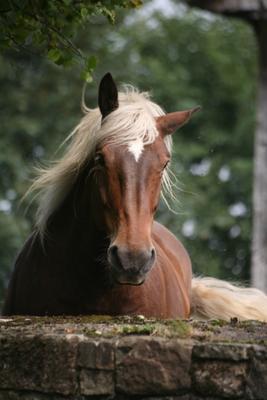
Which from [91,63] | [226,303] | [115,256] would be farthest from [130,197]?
[226,303]

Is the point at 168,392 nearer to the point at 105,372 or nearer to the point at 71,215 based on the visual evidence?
the point at 105,372

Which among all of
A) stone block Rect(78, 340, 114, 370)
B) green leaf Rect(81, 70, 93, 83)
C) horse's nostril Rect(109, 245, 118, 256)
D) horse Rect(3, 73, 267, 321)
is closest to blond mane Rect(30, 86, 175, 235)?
horse Rect(3, 73, 267, 321)

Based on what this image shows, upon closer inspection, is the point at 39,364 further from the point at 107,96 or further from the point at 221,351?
the point at 107,96

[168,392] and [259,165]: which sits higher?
[259,165]

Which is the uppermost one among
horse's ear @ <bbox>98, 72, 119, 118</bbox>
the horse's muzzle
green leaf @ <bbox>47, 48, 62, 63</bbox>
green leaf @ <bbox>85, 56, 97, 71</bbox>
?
green leaf @ <bbox>47, 48, 62, 63</bbox>

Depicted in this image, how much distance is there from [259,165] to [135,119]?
217 inches

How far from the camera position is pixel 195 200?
2234cm

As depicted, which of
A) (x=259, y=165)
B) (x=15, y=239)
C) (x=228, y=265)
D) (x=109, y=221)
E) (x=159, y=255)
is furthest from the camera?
(x=228, y=265)

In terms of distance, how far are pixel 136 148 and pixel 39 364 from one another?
6.62 feet

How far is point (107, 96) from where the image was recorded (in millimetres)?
6867

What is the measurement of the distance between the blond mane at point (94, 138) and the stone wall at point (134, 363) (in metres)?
1.89

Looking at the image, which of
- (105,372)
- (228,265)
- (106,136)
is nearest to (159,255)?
(106,136)

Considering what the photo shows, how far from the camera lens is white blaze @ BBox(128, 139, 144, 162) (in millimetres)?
6418

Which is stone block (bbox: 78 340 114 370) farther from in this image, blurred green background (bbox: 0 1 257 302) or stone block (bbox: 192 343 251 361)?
blurred green background (bbox: 0 1 257 302)
